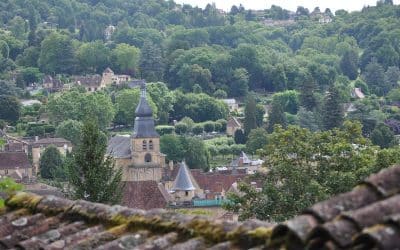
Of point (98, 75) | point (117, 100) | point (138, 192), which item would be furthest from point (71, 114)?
point (138, 192)

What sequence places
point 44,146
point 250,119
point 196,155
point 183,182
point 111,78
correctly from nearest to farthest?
point 183,182
point 196,155
point 44,146
point 250,119
point 111,78

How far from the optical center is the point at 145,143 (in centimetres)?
7362

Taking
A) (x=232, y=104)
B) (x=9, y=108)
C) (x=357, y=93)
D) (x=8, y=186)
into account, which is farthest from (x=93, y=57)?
(x=8, y=186)

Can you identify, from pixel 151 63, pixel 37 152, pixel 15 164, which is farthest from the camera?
pixel 151 63

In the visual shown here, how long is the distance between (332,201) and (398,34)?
169004 mm

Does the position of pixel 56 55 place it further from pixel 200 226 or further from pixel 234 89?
pixel 200 226

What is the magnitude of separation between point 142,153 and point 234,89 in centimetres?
5605

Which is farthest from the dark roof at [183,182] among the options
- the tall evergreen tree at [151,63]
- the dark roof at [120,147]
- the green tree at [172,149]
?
the tall evergreen tree at [151,63]

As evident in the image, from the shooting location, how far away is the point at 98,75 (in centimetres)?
13000

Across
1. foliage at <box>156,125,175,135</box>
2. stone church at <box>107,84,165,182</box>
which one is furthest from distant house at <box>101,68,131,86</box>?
stone church at <box>107,84,165,182</box>

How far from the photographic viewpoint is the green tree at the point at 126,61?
13812 cm

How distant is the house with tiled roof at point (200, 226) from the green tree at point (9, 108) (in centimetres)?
9112

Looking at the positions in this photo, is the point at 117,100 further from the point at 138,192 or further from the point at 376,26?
the point at 376,26

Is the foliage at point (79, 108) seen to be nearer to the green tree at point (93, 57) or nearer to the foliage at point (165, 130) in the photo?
the foliage at point (165, 130)
